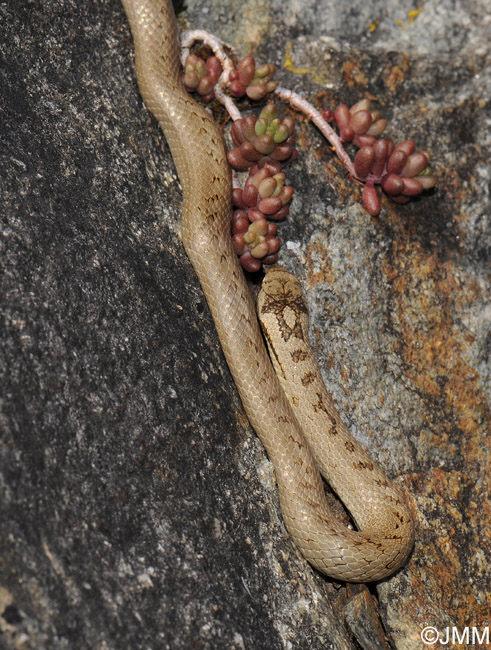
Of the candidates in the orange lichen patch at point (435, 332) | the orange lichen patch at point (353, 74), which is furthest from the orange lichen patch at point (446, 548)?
the orange lichen patch at point (353, 74)

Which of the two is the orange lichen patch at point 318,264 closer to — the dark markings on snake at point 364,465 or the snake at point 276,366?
the snake at point 276,366

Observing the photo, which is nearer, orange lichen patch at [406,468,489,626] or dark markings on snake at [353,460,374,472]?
orange lichen patch at [406,468,489,626]

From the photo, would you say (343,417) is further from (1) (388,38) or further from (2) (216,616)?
(1) (388,38)

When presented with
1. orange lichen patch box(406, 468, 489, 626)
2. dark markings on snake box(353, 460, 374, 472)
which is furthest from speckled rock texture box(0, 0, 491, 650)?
dark markings on snake box(353, 460, 374, 472)

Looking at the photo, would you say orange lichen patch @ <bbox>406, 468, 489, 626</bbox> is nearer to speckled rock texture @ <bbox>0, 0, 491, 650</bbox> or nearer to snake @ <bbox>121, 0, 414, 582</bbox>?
speckled rock texture @ <bbox>0, 0, 491, 650</bbox>

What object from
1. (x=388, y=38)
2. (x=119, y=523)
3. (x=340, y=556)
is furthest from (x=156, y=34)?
(x=340, y=556)

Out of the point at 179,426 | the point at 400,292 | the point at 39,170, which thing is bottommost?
the point at 400,292
